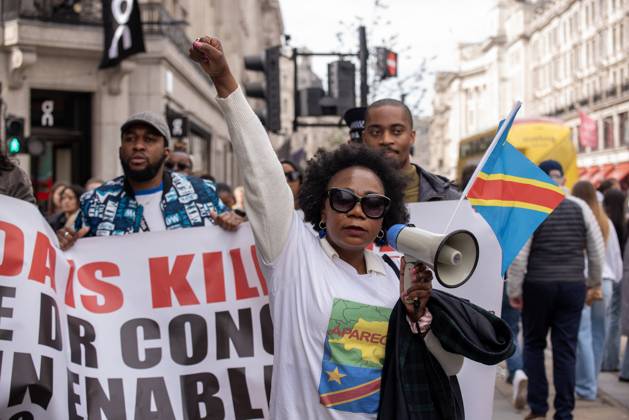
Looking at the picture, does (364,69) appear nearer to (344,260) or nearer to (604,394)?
(604,394)

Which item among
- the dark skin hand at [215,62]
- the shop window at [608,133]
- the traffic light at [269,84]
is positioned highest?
the shop window at [608,133]

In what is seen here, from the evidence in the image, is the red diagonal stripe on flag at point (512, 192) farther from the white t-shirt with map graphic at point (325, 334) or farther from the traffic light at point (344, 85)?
the traffic light at point (344, 85)

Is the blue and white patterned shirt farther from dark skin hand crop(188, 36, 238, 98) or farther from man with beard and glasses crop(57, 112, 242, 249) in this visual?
dark skin hand crop(188, 36, 238, 98)

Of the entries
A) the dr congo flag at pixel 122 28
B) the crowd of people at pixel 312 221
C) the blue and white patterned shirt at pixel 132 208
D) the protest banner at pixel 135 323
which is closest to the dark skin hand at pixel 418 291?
the crowd of people at pixel 312 221

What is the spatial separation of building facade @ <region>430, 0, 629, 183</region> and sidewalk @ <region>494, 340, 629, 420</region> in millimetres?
32639

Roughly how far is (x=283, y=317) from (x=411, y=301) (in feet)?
1.45

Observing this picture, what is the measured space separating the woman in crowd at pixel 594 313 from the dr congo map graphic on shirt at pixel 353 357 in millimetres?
5322

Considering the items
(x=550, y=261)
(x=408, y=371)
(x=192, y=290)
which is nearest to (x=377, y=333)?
(x=408, y=371)

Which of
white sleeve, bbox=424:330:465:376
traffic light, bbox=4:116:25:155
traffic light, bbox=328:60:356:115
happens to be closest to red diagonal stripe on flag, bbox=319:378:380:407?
white sleeve, bbox=424:330:465:376

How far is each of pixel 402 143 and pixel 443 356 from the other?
1751mm

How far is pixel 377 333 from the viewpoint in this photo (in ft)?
9.95

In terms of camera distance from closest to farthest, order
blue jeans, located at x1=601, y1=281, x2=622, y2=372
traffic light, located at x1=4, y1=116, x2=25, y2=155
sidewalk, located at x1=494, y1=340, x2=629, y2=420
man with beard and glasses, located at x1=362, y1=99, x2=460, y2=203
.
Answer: man with beard and glasses, located at x1=362, y1=99, x2=460, y2=203 < sidewalk, located at x1=494, y1=340, x2=629, y2=420 < blue jeans, located at x1=601, y1=281, x2=622, y2=372 < traffic light, located at x1=4, y1=116, x2=25, y2=155

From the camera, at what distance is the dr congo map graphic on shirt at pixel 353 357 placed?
2.99 metres

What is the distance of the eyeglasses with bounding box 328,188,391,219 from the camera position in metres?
3.15
